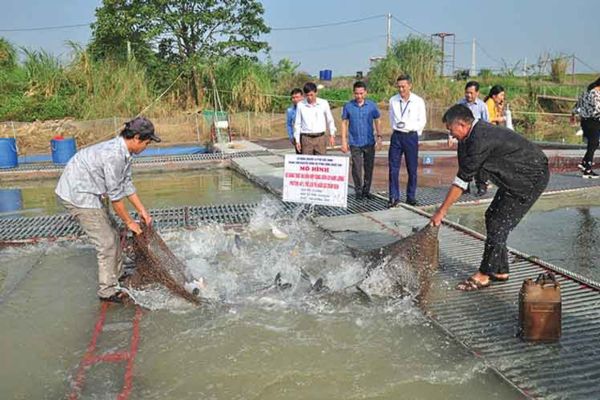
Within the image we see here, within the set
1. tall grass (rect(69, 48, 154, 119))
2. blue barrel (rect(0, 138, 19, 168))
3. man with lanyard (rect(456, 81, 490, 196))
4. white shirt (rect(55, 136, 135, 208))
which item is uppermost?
tall grass (rect(69, 48, 154, 119))

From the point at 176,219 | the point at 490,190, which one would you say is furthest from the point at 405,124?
the point at 176,219

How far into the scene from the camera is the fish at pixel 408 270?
170 inches

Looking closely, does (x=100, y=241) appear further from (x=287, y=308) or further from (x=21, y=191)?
(x=21, y=191)

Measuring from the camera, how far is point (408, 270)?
4.38 m

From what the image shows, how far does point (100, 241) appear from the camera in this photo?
4527mm

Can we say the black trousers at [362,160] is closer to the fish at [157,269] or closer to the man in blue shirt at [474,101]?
the man in blue shirt at [474,101]

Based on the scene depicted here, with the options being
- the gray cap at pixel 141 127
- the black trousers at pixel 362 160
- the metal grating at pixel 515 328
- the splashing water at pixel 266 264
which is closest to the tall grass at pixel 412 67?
the black trousers at pixel 362 160

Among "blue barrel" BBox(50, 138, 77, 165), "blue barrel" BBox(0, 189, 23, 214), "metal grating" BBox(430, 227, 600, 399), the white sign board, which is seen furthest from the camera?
"blue barrel" BBox(50, 138, 77, 165)

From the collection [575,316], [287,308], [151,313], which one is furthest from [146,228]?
[575,316]

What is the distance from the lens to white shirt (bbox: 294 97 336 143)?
757cm

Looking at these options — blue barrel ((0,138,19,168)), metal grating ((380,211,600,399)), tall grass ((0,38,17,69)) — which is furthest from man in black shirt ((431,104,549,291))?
tall grass ((0,38,17,69))

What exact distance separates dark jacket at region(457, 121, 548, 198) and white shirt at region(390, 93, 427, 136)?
109 inches

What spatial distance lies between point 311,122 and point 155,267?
12.4 feet

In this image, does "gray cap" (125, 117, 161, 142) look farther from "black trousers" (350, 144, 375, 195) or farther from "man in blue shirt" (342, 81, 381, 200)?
"black trousers" (350, 144, 375, 195)
